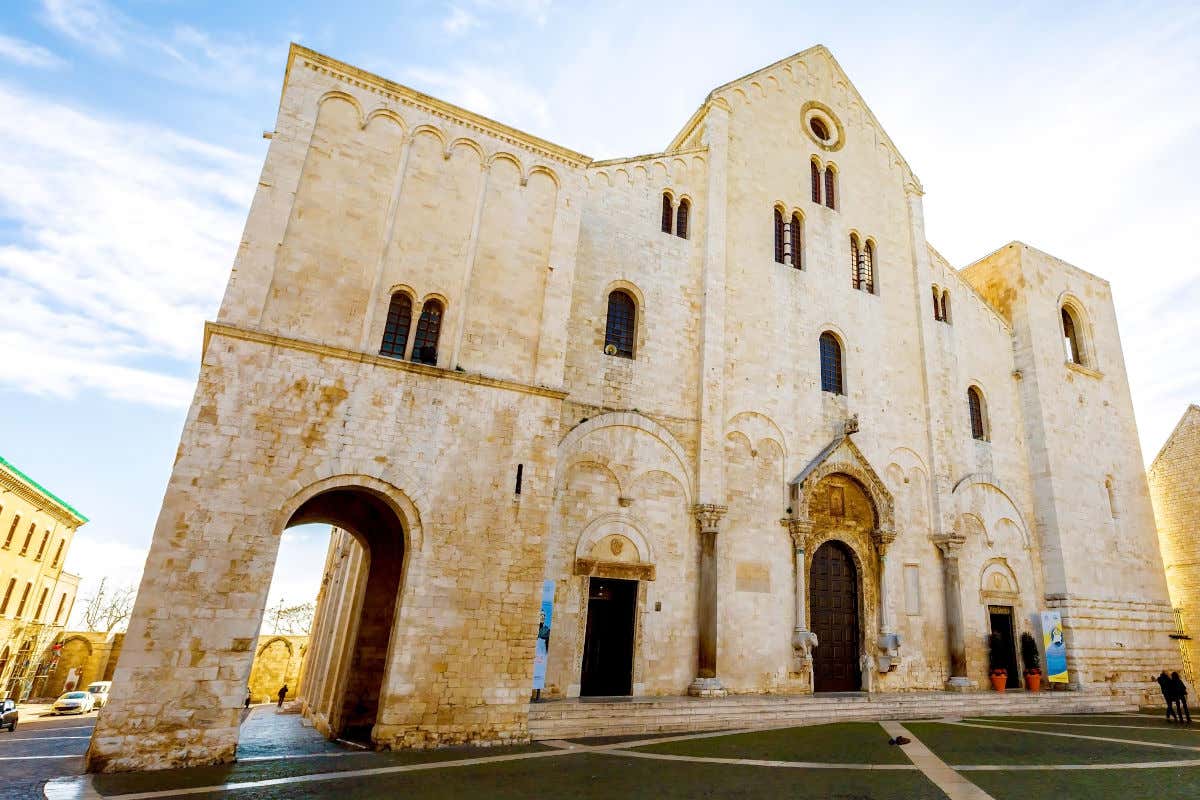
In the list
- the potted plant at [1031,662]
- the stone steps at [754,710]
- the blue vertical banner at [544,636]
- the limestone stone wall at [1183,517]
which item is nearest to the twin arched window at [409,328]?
the blue vertical banner at [544,636]

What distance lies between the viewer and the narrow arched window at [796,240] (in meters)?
18.4

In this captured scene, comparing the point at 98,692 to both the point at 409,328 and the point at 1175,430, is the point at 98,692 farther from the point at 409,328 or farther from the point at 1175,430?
the point at 1175,430

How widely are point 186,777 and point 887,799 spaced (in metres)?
8.41

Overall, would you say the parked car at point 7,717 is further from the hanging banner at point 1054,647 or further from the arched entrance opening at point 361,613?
the hanging banner at point 1054,647

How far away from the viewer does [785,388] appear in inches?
659

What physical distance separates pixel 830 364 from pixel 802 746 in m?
10.9

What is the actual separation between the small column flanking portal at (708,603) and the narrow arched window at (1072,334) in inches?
711

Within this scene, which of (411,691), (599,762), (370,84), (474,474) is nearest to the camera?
(599,762)

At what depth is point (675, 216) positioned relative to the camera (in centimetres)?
1677

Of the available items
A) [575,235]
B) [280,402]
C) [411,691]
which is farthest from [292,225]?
[411,691]

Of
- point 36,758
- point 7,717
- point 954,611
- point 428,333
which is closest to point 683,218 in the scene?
point 428,333

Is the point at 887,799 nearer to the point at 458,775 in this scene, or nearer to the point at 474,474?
the point at 458,775

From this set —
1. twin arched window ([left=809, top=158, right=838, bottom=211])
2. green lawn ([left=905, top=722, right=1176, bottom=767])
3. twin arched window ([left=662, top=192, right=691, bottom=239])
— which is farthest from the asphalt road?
twin arched window ([left=809, top=158, right=838, bottom=211])

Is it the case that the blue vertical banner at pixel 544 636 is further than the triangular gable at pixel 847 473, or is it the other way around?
the triangular gable at pixel 847 473
